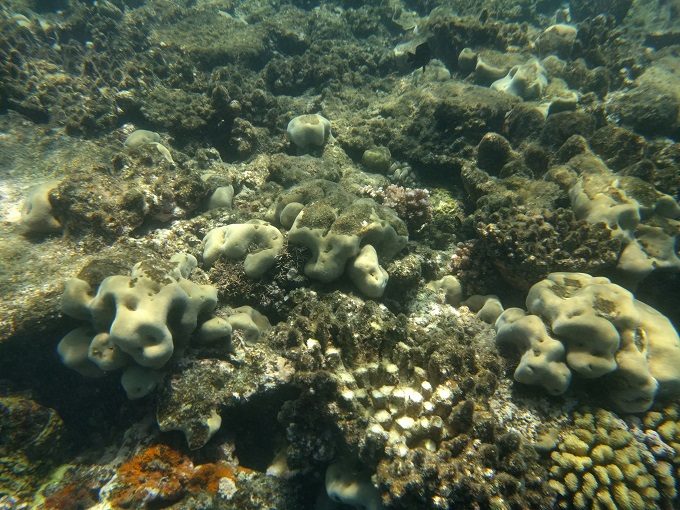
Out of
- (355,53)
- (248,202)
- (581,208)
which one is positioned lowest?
(248,202)

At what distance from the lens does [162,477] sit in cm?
349

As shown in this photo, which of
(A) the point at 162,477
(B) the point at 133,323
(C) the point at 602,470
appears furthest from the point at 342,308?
(C) the point at 602,470

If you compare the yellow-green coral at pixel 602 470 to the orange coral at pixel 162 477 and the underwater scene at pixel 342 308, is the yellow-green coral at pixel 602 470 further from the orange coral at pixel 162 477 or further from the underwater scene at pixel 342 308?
the orange coral at pixel 162 477

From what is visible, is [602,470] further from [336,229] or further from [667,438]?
[336,229]

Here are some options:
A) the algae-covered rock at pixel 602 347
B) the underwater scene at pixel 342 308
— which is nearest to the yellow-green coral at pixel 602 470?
the underwater scene at pixel 342 308

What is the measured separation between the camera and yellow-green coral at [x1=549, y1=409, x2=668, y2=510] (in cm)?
317

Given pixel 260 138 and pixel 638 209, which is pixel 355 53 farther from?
pixel 638 209

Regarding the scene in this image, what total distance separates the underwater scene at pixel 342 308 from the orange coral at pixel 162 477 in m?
0.02

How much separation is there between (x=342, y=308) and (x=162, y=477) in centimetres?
248

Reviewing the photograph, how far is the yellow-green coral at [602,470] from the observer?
317 cm

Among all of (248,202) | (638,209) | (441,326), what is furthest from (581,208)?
(248,202)

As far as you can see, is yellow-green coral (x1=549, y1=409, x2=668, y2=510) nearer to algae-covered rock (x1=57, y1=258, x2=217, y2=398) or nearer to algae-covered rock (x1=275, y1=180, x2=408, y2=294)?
algae-covered rock (x1=275, y1=180, x2=408, y2=294)

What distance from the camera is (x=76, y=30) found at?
1245 cm

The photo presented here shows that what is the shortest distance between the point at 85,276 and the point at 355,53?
11023mm
